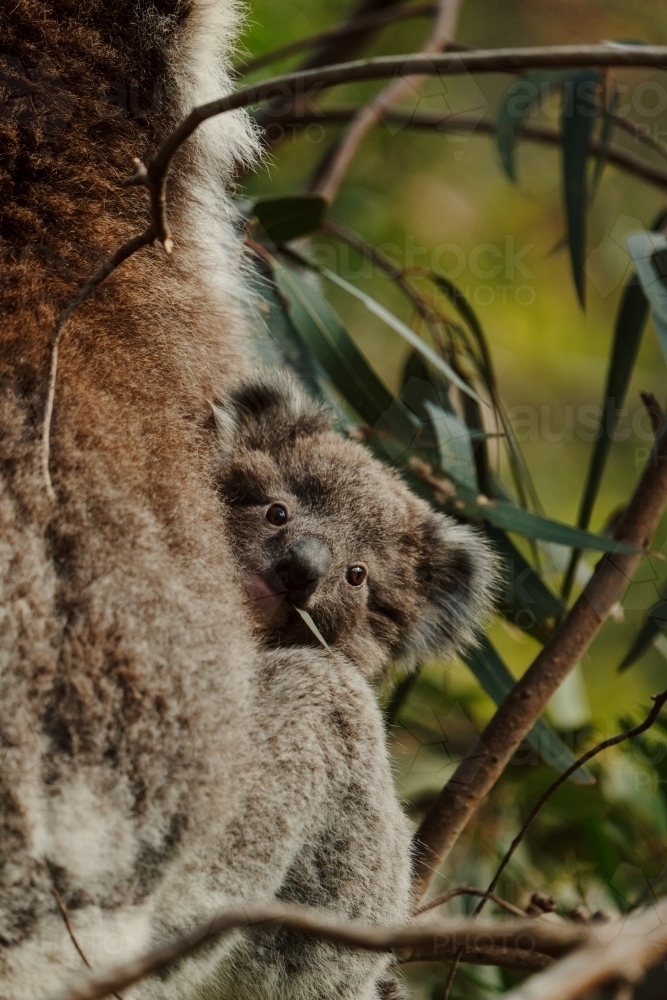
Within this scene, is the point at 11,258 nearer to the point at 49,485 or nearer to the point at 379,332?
the point at 49,485

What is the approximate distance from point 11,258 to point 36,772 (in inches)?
46.7

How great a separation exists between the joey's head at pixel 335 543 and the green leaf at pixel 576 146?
4.12ft

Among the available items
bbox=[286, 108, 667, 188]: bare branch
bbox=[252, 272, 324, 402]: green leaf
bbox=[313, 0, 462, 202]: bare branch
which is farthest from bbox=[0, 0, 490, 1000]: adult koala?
bbox=[286, 108, 667, 188]: bare branch

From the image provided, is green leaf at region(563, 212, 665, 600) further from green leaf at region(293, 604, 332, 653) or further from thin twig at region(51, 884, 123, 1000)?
thin twig at region(51, 884, 123, 1000)

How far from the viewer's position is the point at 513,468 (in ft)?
12.6

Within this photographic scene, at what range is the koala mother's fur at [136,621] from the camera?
2.03m

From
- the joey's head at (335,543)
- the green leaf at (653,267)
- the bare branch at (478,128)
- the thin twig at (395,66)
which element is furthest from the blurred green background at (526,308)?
the thin twig at (395,66)

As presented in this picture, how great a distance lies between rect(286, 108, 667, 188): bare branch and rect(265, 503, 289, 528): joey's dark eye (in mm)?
2252

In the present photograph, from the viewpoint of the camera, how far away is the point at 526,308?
748cm

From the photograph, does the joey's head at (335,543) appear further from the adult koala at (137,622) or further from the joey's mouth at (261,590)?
the adult koala at (137,622)

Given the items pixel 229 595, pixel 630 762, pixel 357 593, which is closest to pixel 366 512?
pixel 357 593

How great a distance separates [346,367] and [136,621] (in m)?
1.77

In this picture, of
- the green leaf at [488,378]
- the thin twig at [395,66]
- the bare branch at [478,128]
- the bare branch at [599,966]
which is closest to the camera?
the bare branch at [599,966]

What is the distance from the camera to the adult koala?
6.67ft
